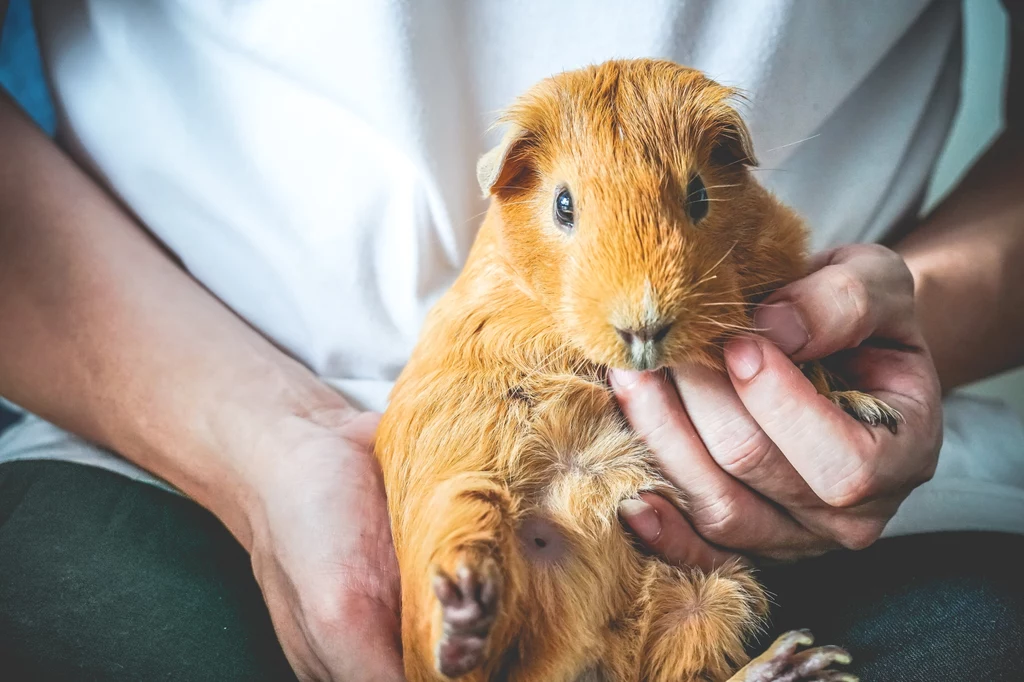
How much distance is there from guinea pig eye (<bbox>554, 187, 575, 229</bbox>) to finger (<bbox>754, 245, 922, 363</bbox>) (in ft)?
1.44

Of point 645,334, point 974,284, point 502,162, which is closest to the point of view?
point 645,334

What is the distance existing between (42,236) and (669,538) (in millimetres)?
1761

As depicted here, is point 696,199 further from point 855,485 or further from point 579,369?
point 855,485

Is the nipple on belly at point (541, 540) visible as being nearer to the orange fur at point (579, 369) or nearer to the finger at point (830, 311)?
the orange fur at point (579, 369)

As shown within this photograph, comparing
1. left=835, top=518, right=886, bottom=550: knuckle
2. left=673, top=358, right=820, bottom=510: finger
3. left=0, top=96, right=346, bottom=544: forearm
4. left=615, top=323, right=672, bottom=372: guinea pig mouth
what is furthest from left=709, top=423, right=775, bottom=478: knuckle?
left=0, top=96, right=346, bottom=544: forearm

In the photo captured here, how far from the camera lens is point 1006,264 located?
2025mm

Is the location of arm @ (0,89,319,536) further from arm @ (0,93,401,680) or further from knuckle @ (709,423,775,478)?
knuckle @ (709,423,775,478)

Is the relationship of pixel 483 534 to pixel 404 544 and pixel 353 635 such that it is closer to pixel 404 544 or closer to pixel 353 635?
pixel 404 544

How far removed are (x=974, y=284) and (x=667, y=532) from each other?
1317mm

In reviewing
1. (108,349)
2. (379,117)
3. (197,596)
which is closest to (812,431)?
(379,117)

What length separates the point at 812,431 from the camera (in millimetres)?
1355

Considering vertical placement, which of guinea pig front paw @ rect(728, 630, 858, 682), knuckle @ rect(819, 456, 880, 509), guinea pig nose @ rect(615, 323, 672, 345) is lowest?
guinea pig front paw @ rect(728, 630, 858, 682)

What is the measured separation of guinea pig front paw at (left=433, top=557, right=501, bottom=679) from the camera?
1147mm

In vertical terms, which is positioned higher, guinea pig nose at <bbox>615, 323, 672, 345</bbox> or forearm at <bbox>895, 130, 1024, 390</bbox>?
guinea pig nose at <bbox>615, 323, 672, 345</bbox>
